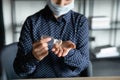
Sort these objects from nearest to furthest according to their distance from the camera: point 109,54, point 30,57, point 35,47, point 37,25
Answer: point 35,47 → point 30,57 → point 37,25 → point 109,54

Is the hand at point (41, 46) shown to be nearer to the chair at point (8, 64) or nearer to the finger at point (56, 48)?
the finger at point (56, 48)

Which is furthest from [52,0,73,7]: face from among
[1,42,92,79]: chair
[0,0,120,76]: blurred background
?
[0,0,120,76]: blurred background

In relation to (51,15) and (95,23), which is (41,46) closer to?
(51,15)

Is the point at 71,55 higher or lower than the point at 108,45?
higher

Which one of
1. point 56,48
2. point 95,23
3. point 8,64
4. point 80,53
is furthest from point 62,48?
point 95,23

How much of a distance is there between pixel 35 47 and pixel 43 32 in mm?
270

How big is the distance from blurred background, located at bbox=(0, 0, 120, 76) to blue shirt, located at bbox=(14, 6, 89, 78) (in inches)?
50.8

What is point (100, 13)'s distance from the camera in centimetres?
269

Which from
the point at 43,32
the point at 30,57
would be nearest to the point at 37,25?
the point at 43,32

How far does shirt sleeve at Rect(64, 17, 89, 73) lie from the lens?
108cm

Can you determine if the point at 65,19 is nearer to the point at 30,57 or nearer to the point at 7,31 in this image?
the point at 30,57

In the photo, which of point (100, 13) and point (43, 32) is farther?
point (100, 13)

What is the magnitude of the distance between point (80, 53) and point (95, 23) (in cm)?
141

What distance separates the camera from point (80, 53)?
45.3 inches
